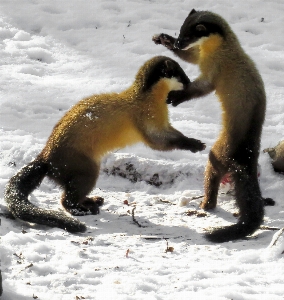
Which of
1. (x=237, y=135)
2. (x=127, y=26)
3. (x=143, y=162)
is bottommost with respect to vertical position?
(x=143, y=162)

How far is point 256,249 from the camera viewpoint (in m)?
4.92

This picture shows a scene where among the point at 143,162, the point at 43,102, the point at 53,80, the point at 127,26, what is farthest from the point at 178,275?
the point at 127,26

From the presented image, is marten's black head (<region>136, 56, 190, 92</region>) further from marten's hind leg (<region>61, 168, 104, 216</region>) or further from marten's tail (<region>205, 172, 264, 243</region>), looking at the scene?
marten's tail (<region>205, 172, 264, 243</region>)

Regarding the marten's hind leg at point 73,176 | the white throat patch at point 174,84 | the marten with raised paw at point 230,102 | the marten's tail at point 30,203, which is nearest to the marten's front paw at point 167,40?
the marten with raised paw at point 230,102

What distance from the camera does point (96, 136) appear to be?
5.91 metres

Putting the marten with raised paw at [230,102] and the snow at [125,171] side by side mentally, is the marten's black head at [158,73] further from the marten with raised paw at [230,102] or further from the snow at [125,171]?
the snow at [125,171]

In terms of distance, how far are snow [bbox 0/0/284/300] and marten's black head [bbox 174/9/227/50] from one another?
1457mm

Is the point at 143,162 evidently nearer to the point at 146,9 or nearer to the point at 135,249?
the point at 135,249

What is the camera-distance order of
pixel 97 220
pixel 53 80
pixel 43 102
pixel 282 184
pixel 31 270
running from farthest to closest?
pixel 53 80, pixel 43 102, pixel 282 184, pixel 97 220, pixel 31 270

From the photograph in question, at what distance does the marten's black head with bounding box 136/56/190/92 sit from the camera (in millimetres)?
6285

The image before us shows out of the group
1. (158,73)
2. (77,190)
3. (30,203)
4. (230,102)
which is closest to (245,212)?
(230,102)

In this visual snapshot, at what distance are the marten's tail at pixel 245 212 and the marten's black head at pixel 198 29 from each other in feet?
5.33

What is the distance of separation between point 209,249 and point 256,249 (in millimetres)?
401

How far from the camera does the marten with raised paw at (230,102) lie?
→ 18.9ft
